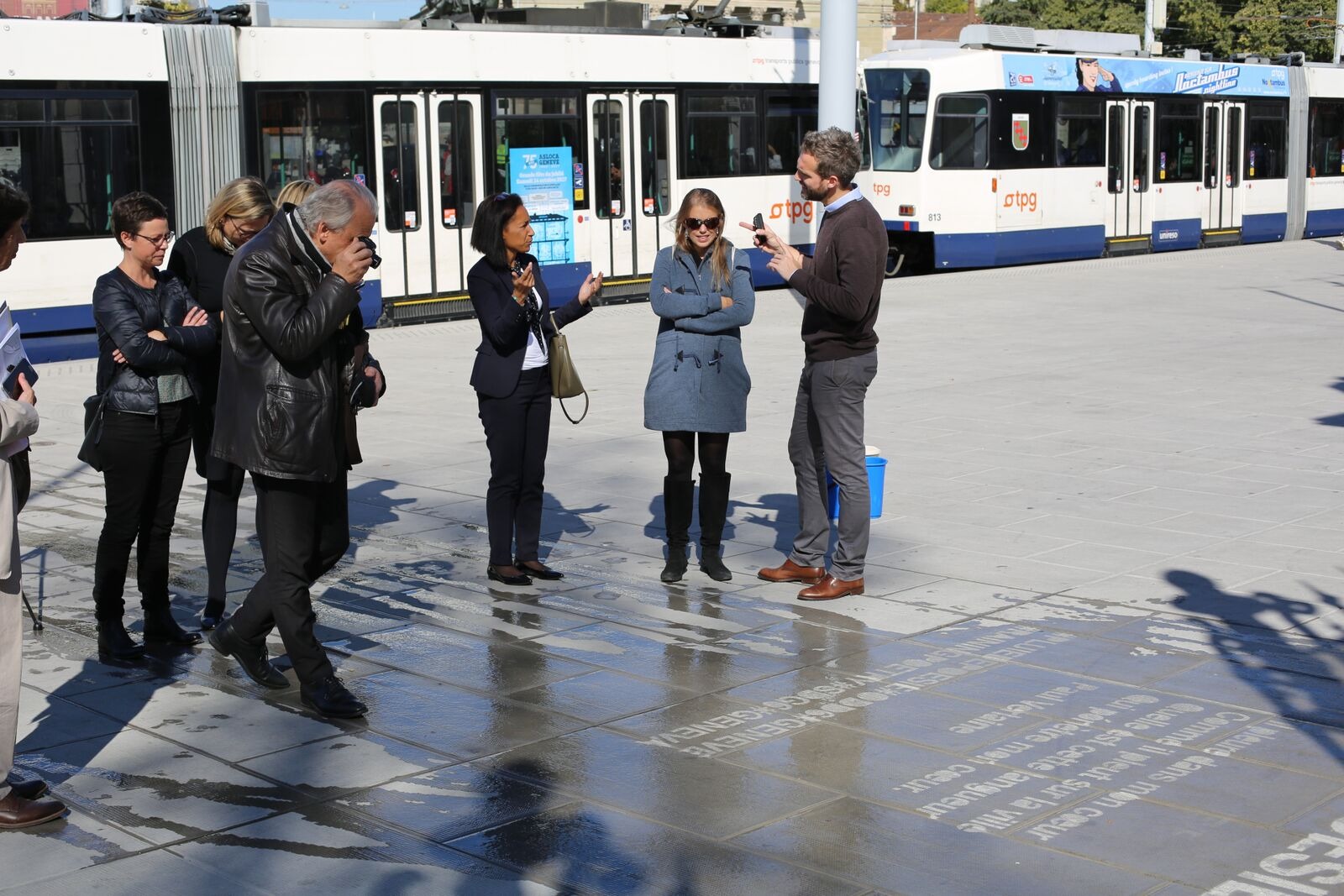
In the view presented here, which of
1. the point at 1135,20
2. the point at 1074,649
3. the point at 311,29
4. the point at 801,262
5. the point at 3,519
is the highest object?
the point at 1135,20

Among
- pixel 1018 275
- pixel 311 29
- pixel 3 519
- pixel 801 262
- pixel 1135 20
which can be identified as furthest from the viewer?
pixel 1135 20

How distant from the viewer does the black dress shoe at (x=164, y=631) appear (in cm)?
648

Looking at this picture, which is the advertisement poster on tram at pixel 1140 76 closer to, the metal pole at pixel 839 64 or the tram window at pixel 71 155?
the metal pole at pixel 839 64

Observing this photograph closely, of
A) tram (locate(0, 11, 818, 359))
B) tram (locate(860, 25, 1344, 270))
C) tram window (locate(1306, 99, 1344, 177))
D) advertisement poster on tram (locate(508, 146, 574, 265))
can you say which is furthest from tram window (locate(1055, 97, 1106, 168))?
advertisement poster on tram (locate(508, 146, 574, 265))

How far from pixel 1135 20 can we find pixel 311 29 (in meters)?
54.4

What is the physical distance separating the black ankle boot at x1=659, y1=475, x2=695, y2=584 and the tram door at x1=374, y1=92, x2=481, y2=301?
11542 mm

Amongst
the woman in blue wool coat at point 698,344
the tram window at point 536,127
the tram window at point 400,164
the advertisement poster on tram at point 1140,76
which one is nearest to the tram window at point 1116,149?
the advertisement poster on tram at point 1140,76

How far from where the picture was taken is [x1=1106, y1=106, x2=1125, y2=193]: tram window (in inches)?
1070

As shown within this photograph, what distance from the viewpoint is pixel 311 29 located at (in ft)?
58.5

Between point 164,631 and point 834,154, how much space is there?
3.27 metres

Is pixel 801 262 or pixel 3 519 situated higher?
pixel 801 262

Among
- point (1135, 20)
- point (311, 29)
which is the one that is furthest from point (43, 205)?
point (1135, 20)

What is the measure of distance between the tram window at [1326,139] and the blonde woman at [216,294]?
29.3 metres

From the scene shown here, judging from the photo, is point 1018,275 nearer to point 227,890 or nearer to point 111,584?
point 111,584
